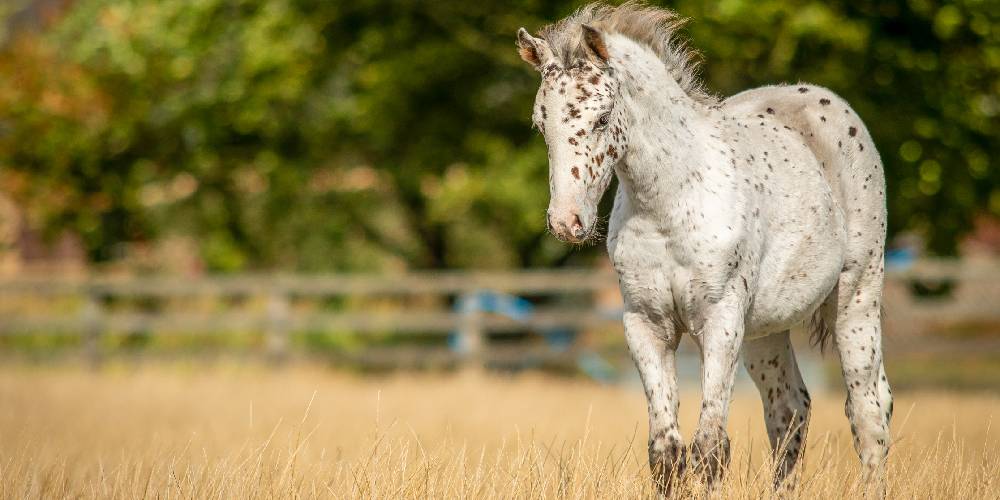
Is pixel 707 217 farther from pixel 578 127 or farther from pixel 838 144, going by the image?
pixel 838 144

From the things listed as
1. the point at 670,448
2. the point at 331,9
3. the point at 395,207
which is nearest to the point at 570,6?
the point at 331,9

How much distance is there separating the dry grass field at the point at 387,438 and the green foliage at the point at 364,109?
2.17 m

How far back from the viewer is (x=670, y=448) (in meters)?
4.67

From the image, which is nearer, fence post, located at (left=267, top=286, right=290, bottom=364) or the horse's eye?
the horse's eye

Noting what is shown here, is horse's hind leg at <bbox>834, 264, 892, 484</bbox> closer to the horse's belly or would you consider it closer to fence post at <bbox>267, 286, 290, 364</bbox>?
the horse's belly

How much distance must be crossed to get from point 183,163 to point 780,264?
1157cm

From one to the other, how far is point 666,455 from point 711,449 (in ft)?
0.54

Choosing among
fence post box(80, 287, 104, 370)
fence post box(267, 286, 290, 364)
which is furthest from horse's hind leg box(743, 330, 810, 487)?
fence post box(80, 287, 104, 370)

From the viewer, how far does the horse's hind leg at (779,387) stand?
19.0 feet

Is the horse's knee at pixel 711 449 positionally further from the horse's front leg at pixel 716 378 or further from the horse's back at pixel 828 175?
the horse's back at pixel 828 175

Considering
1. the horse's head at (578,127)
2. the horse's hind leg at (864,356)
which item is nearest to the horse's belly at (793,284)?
the horse's hind leg at (864,356)

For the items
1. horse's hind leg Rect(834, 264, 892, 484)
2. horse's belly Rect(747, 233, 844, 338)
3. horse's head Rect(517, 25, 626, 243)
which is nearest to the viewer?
horse's head Rect(517, 25, 626, 243)

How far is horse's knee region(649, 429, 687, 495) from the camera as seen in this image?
4.65m

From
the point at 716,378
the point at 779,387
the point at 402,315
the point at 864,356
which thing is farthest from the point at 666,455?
the point at 402,315
